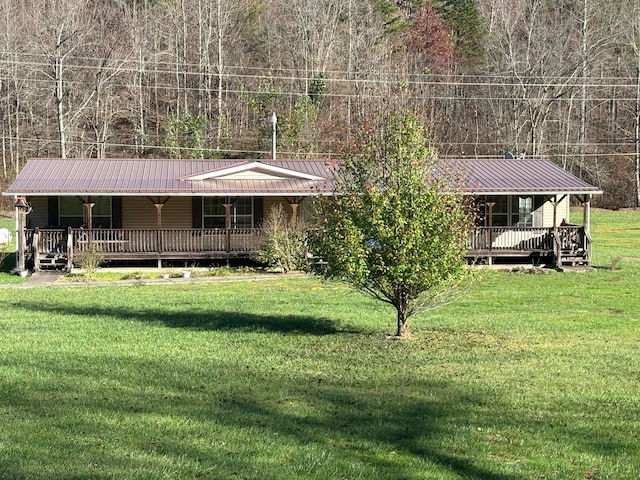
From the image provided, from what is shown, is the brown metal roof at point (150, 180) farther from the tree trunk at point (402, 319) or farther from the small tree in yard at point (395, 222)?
the tree trunk at point (402, 319)

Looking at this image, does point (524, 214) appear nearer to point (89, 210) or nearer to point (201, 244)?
point (201, 244)

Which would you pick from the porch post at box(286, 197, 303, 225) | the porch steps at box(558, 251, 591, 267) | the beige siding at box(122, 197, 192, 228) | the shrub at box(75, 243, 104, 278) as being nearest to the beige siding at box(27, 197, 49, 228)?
the beige siding at box(122, 197, 192, 228)

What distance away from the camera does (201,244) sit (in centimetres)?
2608

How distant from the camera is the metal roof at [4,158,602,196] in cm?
2539

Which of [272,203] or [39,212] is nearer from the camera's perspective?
[39,212]

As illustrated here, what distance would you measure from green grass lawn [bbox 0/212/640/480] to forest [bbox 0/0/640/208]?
32.1 metres

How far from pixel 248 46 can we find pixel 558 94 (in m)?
21.3

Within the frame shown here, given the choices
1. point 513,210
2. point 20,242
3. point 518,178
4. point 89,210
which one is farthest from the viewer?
point 513,210

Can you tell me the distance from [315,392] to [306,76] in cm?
4458

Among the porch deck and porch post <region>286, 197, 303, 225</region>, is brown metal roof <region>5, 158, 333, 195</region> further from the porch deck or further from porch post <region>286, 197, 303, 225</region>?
the porch deck

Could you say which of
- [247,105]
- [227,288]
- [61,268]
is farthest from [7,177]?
[227,288]

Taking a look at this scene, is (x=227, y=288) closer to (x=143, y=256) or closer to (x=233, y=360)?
(x=143, y=256)

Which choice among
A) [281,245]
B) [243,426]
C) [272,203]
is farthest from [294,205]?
[243,426]

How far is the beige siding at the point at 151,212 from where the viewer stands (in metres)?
27.4
